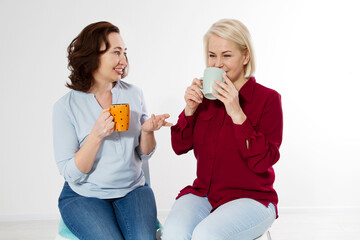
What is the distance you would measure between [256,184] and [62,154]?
81cm

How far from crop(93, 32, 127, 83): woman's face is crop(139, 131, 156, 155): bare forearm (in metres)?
0.28

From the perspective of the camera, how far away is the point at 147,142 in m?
1.74

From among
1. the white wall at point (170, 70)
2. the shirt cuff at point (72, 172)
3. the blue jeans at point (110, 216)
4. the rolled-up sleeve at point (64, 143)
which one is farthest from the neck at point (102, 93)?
the white wall at point (170, 70)

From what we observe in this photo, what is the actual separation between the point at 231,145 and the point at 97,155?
574mm

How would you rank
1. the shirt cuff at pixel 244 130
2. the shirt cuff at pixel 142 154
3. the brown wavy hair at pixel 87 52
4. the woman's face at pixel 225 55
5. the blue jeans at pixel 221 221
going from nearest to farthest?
1. the blue jeans at pixel 221 221
2. the shirt cuff at pixel 244 130
3. the woman's face at pixel 225 55
4. the brown wavy hair at pixel 87 52
5. the shirt cuff at pixel 142 154

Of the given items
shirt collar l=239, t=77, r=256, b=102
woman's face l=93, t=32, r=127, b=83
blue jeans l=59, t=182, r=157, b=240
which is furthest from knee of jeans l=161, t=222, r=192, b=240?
woman's face l=93, t=32, r=127, b=83

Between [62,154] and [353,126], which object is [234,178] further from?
[353,126]

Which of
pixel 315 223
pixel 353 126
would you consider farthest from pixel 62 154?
pixel 353 126

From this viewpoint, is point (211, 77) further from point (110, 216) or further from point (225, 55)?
point (110, 216)

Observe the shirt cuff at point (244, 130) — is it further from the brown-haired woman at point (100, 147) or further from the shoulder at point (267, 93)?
the brown-haired woman at point (100, 147)

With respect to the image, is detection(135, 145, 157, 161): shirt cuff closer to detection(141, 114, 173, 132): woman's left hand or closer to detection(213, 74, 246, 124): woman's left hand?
detection(141, 114, 173, 132): woman's left hand

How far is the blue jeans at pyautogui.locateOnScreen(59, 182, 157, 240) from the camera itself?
1.52 m

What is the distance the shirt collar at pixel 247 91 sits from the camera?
5.35 ft

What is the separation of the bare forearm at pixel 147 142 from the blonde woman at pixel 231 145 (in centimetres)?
10
